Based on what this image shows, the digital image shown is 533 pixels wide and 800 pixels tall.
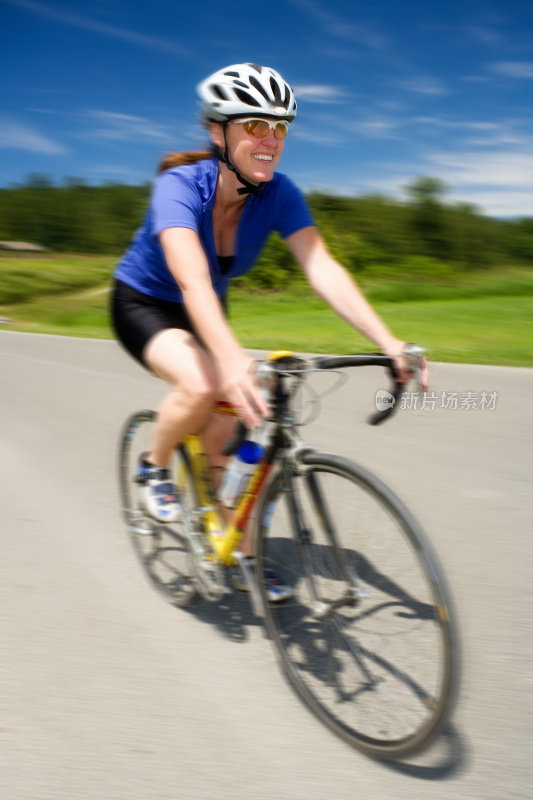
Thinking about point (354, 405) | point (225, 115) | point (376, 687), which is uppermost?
point (225, 115)

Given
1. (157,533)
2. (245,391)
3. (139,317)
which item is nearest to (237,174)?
(139,317)

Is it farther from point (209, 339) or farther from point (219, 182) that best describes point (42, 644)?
point (219, 182)

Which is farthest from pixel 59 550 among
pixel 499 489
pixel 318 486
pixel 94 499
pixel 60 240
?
pixel 60 240

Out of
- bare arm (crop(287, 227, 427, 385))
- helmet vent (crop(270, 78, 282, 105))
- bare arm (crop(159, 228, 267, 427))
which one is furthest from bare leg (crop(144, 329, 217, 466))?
helmet vent (crop(270, 78, 282, 105))

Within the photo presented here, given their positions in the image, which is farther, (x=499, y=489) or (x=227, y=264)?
(x=499, y=489)

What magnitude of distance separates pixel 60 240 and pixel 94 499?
5848 cm

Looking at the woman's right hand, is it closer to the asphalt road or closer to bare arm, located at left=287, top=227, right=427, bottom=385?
bare arm, located at left=287, top=227, right=427, bottom=385

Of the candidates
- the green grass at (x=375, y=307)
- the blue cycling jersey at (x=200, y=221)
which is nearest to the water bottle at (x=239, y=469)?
the blue cycling jersey at (x=200, y=221)

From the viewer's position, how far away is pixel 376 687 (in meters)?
2.47

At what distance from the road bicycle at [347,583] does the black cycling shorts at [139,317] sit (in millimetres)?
479

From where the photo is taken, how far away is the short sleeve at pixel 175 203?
267 centimetres

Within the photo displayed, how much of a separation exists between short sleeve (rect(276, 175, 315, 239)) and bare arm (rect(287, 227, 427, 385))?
0.03 meters

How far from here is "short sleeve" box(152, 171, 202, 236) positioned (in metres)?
2.67

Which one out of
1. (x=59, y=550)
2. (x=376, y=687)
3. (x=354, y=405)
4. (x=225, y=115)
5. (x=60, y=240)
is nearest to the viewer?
(x=376, y=687)
